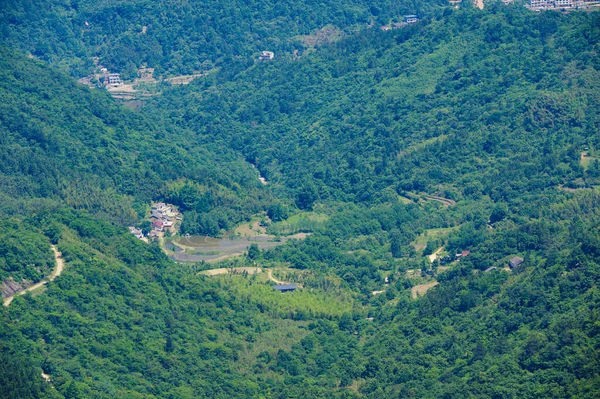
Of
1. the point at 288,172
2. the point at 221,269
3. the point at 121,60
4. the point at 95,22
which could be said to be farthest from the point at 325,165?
the point at 95,22

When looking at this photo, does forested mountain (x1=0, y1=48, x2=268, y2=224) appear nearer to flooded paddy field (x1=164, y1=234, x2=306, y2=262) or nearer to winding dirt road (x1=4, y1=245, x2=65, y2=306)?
flooded paddy field (x1=164, y1=234, x2=306, y2=262)

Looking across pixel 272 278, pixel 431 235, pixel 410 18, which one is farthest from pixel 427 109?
pixel 410 18

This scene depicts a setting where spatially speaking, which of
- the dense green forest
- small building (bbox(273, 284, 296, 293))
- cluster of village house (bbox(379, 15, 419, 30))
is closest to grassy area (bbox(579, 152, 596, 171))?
the dense green forest

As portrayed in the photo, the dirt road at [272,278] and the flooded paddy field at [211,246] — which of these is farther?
the flooded paddy field at [211,246]

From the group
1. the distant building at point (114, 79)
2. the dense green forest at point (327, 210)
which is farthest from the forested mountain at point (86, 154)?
the distant building at point (114, 79)

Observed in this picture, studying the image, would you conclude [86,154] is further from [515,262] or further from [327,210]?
[515,262]

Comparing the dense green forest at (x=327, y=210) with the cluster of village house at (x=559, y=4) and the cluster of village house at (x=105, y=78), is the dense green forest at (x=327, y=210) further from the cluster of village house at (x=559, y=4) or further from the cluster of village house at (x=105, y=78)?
the cluster of village house at (x=559, y=4)
